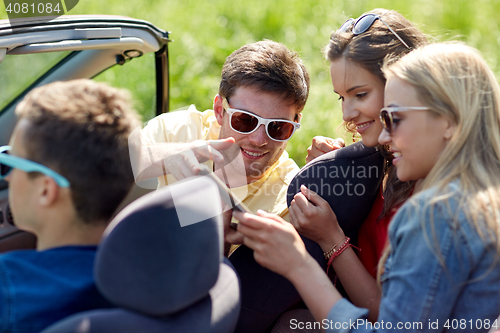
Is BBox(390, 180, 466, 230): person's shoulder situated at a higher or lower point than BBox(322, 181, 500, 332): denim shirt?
higher

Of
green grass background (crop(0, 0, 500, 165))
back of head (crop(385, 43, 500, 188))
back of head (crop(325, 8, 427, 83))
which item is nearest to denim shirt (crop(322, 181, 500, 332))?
back of head (crop(385, 43, 500, 188))

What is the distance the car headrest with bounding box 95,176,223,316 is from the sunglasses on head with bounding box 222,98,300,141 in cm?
108

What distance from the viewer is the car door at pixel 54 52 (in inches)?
81.1

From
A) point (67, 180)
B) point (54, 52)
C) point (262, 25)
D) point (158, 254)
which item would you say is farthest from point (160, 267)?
point (262, 25)

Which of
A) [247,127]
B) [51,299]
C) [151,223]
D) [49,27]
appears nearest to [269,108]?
[247,127]

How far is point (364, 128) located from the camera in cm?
208

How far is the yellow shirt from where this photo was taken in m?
2.45

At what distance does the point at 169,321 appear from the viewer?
1.26 metres

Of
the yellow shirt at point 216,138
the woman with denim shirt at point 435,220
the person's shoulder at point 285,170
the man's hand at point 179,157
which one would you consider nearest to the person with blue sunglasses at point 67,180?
the man's hand at point 179,157

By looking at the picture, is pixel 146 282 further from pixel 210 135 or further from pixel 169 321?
pixel 210 135

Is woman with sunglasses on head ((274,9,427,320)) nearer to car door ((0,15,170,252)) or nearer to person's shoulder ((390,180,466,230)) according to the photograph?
person's shoulder ((390,180,466,230))

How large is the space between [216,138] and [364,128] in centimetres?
94

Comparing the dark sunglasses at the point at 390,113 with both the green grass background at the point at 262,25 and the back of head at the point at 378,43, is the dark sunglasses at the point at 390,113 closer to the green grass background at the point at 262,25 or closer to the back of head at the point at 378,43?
the back of head at the point at 378,43

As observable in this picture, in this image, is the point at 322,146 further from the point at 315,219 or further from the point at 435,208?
the point at 435,208
